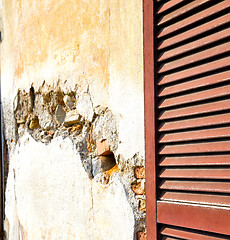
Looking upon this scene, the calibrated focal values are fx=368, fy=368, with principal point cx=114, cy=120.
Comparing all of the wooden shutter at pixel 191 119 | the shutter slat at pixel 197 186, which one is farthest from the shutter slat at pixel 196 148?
the shutter slat at pixel 197 186

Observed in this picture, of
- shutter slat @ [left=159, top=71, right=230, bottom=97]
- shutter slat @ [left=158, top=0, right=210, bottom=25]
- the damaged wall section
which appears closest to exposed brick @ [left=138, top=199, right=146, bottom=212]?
the damaged wall section

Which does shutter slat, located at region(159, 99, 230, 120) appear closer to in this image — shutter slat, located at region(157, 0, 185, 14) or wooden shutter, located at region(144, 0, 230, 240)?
wooden shutter, located at region(144, 0, 230, 240)

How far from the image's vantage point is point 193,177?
47.4 inches

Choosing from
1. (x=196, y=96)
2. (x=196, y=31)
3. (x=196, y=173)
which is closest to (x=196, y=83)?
(x=196, y=96)

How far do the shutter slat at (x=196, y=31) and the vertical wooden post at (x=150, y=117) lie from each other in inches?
2.6

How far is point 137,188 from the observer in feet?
5.08

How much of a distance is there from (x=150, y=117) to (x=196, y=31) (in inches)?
14.0

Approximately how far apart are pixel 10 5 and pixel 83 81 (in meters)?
1.39

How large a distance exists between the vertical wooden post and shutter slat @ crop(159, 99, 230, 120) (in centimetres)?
7

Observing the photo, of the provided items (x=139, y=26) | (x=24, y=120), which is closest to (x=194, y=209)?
(x=139, y=26)

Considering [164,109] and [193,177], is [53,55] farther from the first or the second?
[193,177]

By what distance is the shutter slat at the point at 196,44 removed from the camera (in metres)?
1.12

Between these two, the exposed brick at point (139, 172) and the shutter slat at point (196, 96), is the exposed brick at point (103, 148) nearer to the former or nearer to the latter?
the exposed brick at point (139, 172)

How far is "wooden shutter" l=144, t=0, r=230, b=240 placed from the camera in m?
1.12
